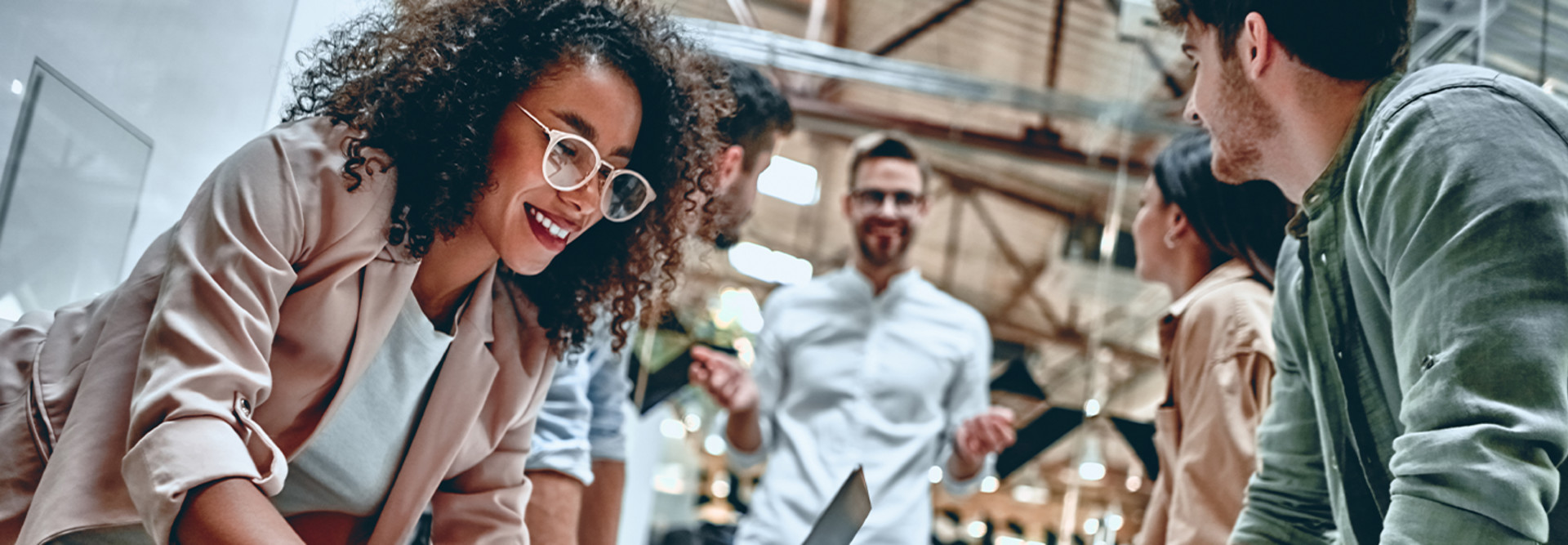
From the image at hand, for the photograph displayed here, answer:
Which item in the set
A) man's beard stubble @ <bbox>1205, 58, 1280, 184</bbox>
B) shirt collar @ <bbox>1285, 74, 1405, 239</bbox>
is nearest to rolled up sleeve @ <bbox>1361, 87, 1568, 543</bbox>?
shirt collar @ <bbox>1285, 74, 1405, 239</bbox>

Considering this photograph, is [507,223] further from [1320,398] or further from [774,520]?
[774,520]

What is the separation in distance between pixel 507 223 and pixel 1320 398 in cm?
97

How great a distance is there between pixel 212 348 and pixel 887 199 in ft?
7.90

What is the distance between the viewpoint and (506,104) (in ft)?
4.29

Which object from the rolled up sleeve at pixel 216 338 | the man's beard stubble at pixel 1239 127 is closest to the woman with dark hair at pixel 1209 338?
the man's beard stubble at pixel 1239 127

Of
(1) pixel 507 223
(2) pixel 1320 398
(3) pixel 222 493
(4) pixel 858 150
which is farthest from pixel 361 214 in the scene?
(4) pixel 858 150

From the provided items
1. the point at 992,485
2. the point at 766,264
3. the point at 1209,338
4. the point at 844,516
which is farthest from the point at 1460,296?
the point at 766,264

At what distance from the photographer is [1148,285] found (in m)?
4.15

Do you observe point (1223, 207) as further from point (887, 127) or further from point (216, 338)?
point (887, 127)

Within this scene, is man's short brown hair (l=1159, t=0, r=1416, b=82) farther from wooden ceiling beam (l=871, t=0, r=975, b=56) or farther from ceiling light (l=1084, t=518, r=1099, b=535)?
wooden ceiling beam (l=871, t=0, r=975, b=56)

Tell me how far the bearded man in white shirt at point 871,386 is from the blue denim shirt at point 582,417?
37 centimetres

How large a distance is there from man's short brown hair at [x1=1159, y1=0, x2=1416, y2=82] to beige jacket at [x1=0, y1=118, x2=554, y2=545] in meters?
0.99

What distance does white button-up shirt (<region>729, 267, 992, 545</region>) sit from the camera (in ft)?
9.15

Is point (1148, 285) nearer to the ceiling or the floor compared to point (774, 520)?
nearer to the ceiling
